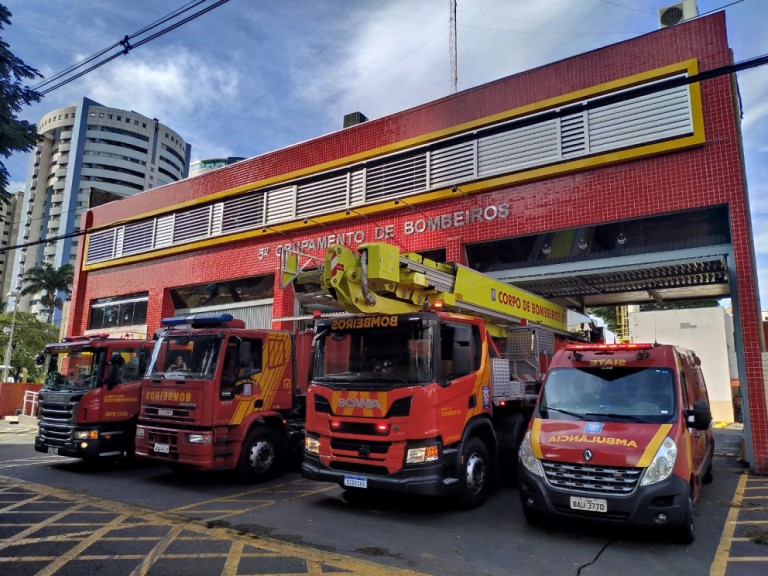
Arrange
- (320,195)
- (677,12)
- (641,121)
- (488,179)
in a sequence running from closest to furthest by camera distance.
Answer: (641,121)
(677,12)
(488,179)
(320,195)

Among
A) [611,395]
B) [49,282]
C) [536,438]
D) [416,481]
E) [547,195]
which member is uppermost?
[49,282]

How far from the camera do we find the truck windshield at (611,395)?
628cm

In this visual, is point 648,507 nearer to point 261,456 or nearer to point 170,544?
point 170,544

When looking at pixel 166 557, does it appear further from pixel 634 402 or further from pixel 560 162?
pixel 560 162

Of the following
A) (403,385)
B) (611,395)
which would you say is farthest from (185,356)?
(611,395)

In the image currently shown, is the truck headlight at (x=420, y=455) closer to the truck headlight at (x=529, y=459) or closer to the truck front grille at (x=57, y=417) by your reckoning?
the truck headlight at (x=529, y=459)

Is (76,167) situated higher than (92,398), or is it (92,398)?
(76,167)

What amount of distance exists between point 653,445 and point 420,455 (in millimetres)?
2639

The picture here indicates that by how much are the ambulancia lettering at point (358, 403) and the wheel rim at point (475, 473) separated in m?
1.61

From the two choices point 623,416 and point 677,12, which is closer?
point 623,416

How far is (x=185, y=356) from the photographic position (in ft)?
29.7

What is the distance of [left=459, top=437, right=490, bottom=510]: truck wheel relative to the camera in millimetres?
7027

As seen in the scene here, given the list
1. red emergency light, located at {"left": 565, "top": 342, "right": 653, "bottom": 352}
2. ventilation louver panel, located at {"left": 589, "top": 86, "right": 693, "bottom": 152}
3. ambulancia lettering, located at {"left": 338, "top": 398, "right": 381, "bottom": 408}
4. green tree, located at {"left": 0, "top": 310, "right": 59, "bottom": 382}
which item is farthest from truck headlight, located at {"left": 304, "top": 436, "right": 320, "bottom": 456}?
green tree, located at {"left": 0, "top": 310, "right": 59, "bottom": 382}

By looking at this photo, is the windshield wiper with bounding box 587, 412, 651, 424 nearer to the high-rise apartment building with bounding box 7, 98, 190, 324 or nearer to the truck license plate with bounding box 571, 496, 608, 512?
the truck license plate with bounding box 571, 496, 608, 512
